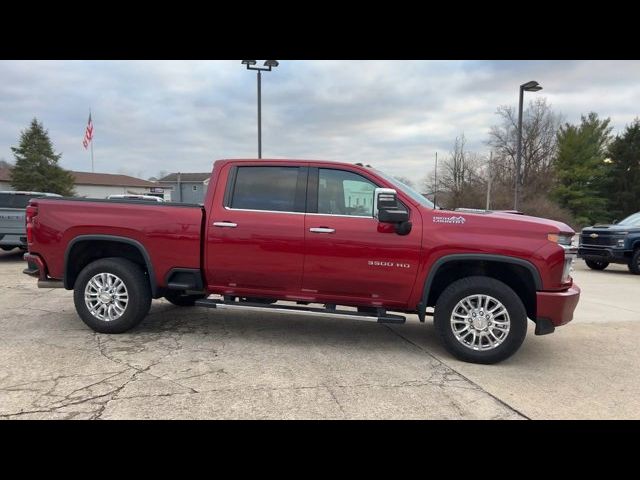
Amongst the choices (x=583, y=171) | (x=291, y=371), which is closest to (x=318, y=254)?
(x=291, y=371)

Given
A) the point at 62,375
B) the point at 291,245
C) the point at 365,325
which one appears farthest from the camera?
the point at 365,325

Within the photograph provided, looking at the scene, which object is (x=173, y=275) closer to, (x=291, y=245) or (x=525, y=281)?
(x=291, y=245)

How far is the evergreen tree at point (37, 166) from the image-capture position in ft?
146

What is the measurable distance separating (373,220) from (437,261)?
2.60 feet

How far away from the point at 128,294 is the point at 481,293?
3946mm

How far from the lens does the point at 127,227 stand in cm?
508

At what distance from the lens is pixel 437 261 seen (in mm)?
4566

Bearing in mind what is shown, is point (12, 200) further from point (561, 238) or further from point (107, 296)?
point (561, 238)

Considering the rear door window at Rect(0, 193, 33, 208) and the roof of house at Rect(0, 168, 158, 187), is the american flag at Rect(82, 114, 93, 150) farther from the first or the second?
the rear door window at Rect(0, 193, 33, 208)

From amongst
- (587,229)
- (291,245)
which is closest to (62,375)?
(291,245)

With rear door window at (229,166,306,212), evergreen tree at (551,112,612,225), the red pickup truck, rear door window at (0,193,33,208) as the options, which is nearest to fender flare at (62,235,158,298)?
the red pickup truck

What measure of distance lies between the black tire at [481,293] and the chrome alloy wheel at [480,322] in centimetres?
3

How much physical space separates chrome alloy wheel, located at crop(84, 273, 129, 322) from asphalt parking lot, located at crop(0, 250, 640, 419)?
28cm

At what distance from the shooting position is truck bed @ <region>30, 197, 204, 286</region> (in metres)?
5.01
